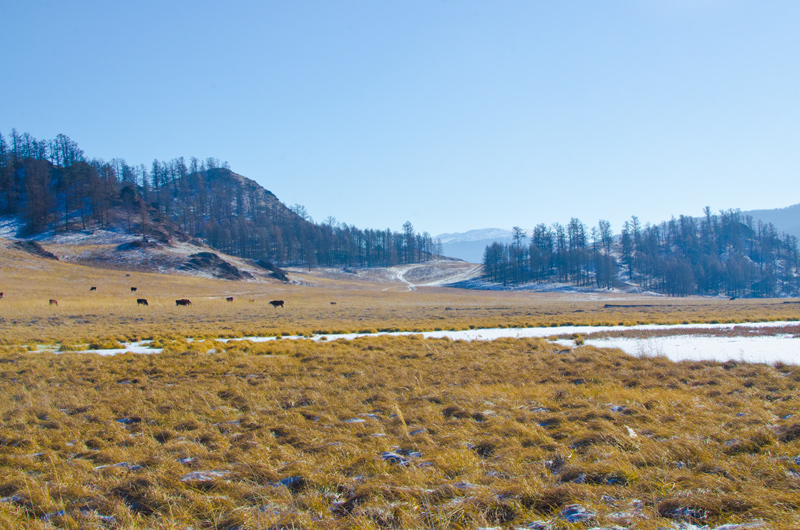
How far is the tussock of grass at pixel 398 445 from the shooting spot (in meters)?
4.98

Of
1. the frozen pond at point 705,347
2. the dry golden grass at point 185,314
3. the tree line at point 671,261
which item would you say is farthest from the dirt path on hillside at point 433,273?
the frozen pond at point 705,347

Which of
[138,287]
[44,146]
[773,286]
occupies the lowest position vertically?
[773,286]

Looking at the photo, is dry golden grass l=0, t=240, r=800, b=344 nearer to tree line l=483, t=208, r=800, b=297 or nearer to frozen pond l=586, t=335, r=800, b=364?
frozen pond l=586, t=335, r=800, b=364

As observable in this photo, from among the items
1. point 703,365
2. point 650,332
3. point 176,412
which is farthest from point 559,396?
point 650,332

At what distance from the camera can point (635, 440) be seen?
6.90m

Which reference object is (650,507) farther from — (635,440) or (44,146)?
(44,146)

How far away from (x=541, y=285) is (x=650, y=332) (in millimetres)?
106508

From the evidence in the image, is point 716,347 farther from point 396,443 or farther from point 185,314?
point 185,314

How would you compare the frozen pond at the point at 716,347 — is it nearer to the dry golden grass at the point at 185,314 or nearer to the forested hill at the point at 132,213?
the dry golden grass at the point at 185,314

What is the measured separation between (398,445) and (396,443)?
0.10 m

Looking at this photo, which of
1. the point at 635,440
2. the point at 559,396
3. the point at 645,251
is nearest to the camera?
the point at 635,440

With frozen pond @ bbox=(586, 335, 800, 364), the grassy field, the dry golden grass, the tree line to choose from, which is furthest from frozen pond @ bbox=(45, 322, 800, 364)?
the tree line

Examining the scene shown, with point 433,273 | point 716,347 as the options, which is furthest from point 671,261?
point 716,347

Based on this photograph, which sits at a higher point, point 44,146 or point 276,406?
point 44,146
